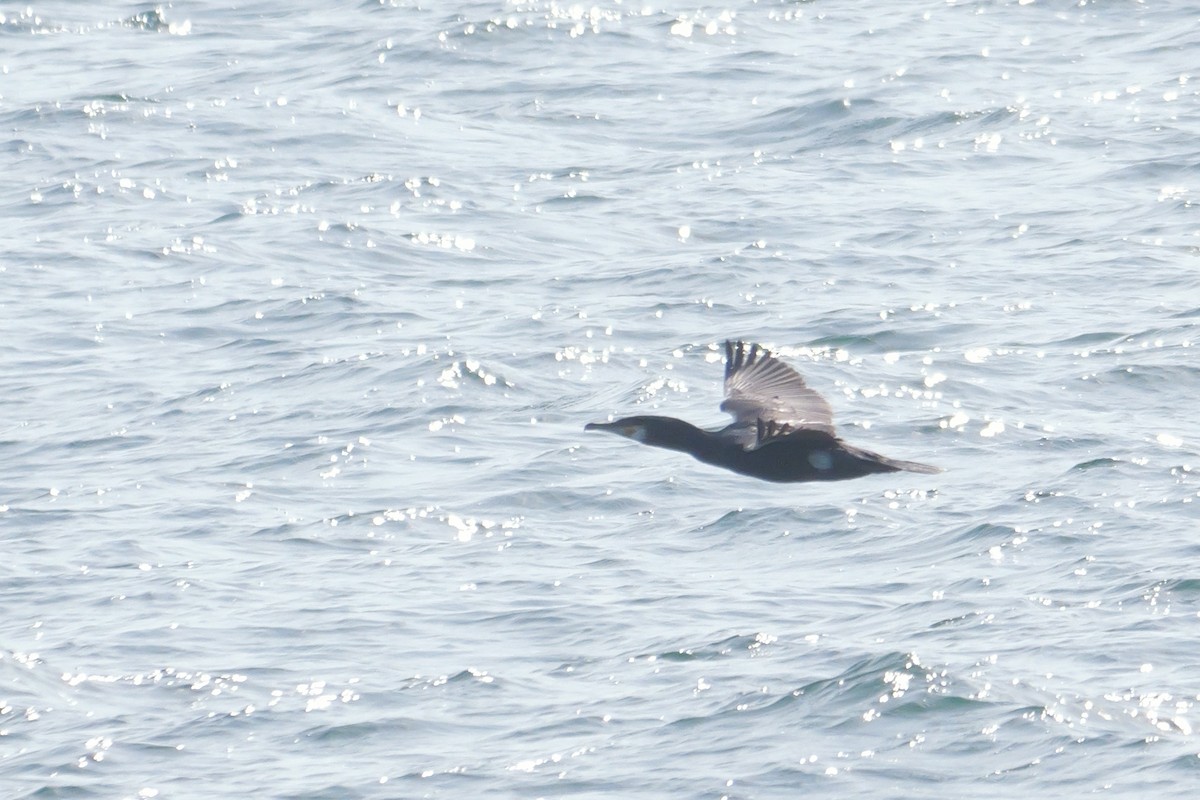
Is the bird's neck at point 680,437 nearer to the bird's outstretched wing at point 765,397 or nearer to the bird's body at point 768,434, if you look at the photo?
the bird's body at point 768,434

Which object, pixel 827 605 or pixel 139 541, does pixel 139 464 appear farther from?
pixel 827 605

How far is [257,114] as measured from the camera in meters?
23.1

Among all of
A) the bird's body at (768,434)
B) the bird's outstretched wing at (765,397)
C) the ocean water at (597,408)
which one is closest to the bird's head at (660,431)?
the bird's body at (768,434)

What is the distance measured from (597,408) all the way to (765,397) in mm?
4406

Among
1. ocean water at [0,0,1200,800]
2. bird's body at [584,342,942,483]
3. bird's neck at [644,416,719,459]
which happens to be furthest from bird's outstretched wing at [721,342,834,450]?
ocean water at [0,0,1200,800]

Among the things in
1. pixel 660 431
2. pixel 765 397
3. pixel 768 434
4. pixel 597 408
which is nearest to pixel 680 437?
pixel 660 431

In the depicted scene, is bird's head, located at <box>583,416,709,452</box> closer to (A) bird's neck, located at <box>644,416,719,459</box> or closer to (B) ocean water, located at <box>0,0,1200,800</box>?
(A) bird's neck, located at <box>644,416,719,459</box>

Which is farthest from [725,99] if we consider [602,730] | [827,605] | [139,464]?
[602,730]

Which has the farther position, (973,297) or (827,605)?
(973,297)

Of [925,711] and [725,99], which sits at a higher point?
[725,99]

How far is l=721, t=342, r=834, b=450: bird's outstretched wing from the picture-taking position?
34.5 feet

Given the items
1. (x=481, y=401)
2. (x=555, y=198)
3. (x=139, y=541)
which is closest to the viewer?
(x=139, y=541)

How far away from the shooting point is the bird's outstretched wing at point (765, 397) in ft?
34.5

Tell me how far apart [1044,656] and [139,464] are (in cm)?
596
